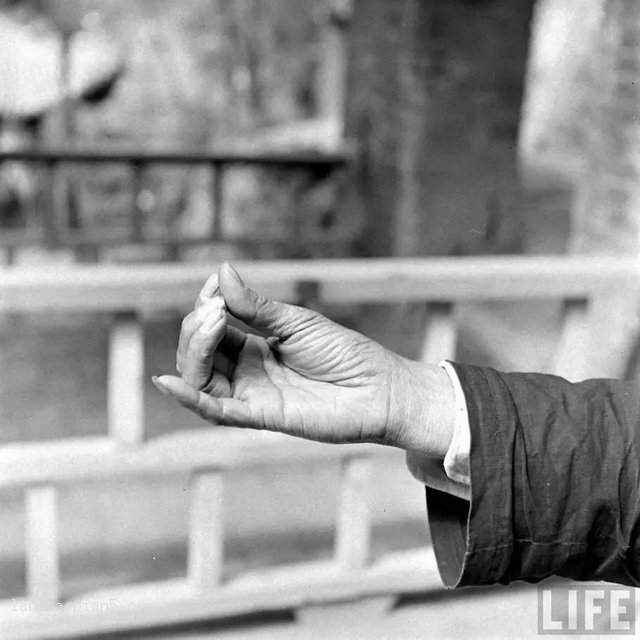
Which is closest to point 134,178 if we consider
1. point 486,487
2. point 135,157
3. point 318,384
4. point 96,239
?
point 135,157

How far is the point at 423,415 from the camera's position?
1.31m

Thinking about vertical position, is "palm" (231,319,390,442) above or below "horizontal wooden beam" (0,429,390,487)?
above

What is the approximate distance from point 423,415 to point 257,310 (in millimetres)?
293

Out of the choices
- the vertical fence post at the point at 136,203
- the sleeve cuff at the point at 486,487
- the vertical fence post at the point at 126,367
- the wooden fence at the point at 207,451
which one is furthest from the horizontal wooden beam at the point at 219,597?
the vertical fence post at the point at 136,203

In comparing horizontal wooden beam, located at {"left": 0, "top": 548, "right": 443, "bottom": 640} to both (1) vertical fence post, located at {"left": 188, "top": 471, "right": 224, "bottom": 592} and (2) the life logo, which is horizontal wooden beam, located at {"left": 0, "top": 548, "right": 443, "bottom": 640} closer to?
(1) vertical fence post, located at {"left": 188, "top": 471, "right": 224, "bottom": 592}

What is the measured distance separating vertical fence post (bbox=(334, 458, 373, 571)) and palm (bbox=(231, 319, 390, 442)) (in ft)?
2.92

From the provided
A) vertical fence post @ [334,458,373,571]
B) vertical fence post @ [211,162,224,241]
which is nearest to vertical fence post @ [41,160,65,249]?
vertical fence post @ [211,162,224,241]

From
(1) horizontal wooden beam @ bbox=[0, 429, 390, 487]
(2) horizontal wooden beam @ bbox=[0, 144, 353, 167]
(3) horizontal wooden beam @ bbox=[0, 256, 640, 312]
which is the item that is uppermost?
(2) horizontal wooden beam @ bbox=[0, 144, 353, 167]

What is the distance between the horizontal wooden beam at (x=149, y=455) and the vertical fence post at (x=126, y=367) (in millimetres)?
87

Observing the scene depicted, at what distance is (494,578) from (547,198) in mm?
6846

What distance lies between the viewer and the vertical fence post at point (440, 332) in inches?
84.4

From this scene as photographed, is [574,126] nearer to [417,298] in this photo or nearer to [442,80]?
[442,80]

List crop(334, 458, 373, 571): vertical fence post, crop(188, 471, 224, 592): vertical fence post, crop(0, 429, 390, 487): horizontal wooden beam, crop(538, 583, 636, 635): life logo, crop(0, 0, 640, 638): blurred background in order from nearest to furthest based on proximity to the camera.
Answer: crop(0, 429, 390, 487): horizontal wooden beam, crop(188, 471, 224, 592): vertical fence post, crop(334, 458, 373, 571): vertical fence post, crop(538, 583, 636, 635): life logo, crop(0, 0, 640, 638): blurred background

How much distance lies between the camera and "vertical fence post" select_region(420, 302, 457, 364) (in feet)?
7.04
